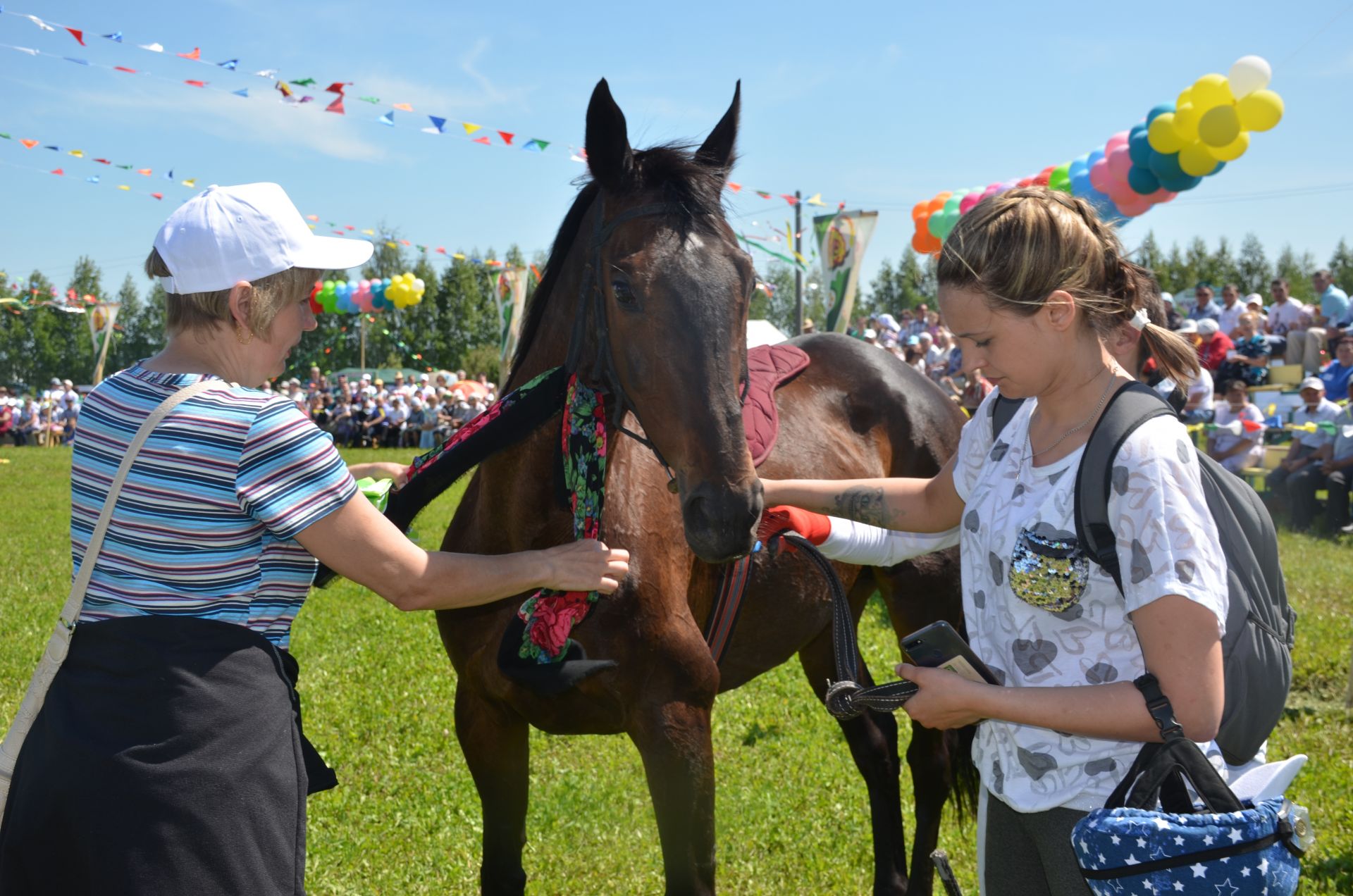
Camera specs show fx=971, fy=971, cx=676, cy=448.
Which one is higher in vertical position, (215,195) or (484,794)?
(215,195)

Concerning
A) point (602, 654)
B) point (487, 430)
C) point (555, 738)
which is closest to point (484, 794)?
point (602, 654)

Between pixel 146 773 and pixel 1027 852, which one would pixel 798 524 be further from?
pixel 146 773

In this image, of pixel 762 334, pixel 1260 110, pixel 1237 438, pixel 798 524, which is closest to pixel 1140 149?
pixel 1260 110

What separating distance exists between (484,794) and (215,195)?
1821 millimetres

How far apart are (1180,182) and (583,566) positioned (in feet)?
36.4

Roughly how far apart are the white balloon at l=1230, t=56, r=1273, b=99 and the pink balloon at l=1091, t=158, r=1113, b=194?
1.70 meters

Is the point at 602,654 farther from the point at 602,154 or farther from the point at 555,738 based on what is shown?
the point at 555,738

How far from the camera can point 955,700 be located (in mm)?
1664

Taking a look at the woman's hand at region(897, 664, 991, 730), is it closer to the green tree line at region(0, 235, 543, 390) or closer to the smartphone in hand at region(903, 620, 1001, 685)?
the smartphone in hand at region(903, 620, 1001, 685)

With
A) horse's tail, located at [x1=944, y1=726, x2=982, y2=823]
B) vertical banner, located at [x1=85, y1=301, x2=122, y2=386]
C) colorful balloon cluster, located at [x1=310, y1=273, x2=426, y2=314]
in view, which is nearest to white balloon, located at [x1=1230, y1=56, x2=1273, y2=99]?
horse's tail, located at [x1=944, y1=726, x2=982, y2=823]

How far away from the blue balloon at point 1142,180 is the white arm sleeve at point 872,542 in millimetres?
10210

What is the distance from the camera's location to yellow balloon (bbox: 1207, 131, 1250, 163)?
1015cm

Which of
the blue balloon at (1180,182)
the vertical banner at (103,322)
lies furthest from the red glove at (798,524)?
the vertical banner at (103,322)

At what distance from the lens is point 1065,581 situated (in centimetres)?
162
